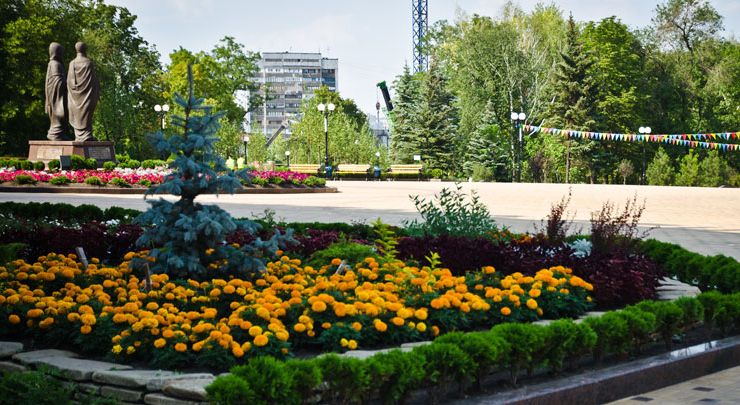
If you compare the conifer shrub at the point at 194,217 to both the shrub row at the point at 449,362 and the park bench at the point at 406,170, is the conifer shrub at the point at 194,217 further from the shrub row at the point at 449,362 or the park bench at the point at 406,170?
the park bench at the point at 406,170

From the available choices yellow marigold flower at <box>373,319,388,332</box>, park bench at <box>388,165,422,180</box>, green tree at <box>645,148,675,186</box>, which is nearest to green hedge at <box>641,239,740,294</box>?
yellow marigold flower at <box>373,319,388,332</box>

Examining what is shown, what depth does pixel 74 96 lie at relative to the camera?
99.8ft

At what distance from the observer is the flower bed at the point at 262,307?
5.38 meters

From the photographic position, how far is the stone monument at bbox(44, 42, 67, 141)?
1218 inches

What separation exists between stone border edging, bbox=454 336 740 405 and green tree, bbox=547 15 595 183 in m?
40.5

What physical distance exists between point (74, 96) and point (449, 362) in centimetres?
2804

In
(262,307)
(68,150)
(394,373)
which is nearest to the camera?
(394,373)

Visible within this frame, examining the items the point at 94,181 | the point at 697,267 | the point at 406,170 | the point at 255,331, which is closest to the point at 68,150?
the point at 94,181

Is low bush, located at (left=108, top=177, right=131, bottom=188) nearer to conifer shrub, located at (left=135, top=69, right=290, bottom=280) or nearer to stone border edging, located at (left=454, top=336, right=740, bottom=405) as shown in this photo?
conifer shrub, located at (left=135, top=69, right=290, bottom=280)

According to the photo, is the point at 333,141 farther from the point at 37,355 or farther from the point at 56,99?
the point at 37,355

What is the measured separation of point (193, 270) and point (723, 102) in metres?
51.4

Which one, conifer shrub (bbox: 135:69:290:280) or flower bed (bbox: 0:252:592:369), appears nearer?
flower bed (bbox: 0:252:592:369)

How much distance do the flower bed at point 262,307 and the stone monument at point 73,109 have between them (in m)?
24.0

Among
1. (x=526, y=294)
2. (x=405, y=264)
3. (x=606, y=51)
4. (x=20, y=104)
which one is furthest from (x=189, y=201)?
(x=606, y=51)
